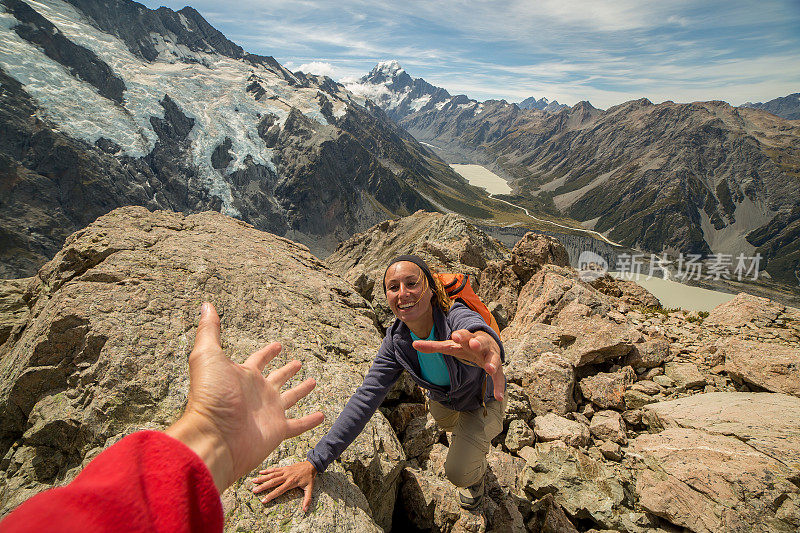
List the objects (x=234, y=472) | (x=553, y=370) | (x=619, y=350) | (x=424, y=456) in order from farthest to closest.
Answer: (x=619, y=350) → (x=553, y=370) → (x=424, y=456) → (x=234, y=472)

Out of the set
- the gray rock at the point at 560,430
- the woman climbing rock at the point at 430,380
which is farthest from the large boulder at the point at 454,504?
the gray rock at the point at 560,430

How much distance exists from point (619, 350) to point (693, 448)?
13.1ft

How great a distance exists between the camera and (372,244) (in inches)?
2344

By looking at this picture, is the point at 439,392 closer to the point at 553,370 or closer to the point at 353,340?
the point at 353,340

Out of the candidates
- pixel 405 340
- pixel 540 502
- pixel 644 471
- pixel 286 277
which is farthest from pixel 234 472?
pixel 644 471

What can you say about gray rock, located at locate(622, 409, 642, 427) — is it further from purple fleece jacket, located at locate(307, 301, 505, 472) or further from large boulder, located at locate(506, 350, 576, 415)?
purple fleece jacket, located at locate(307, 301, 505, 472)

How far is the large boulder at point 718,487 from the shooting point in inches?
246

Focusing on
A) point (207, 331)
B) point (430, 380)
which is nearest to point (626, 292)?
point (430, 380)

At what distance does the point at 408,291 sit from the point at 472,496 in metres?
4.68

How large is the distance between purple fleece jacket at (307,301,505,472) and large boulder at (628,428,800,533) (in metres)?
4.25

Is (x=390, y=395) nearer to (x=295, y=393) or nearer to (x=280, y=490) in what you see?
(x=280, y=490)

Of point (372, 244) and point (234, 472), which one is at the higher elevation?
point (234, 472)

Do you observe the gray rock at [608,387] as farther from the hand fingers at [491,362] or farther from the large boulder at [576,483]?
the hand fingers at [491,362]

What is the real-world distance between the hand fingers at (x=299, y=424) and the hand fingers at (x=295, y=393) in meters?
0.21
